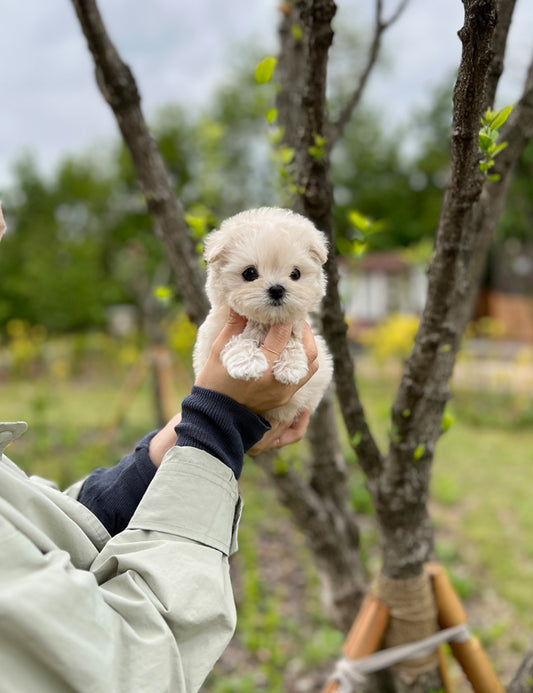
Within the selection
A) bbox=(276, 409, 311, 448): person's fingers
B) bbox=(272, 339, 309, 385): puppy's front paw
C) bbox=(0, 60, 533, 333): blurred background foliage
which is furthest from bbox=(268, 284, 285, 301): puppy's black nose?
bbox=(0, 60, 533, 333): blurred background foliage

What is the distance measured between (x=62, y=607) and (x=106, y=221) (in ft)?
84.6

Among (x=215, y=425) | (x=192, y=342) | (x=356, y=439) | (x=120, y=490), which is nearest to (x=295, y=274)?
(x=215, y=425)

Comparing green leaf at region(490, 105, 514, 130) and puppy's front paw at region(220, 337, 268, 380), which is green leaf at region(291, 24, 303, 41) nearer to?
green leaf at region(490, 105, 514, 130)

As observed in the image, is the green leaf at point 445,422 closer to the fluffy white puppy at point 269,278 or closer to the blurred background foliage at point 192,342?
the blurred background foliage at point 192,342

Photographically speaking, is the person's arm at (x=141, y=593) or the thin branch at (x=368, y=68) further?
the thin branch at (x=368, y=68)

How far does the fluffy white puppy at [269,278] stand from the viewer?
1.26m

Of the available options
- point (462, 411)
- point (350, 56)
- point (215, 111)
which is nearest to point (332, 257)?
point (350, 56)

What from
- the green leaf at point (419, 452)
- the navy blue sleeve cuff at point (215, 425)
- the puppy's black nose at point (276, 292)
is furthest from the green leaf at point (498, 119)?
the green leaf at point (419, 452)

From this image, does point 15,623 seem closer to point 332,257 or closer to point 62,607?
point 62,607

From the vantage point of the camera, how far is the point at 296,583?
4.53 m

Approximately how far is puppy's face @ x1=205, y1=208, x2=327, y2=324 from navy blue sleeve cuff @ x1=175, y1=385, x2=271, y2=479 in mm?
222

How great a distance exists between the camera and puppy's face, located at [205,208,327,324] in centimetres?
128

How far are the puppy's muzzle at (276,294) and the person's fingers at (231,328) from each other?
0.39ft

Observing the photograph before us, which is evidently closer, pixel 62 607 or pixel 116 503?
pixel 62 607
